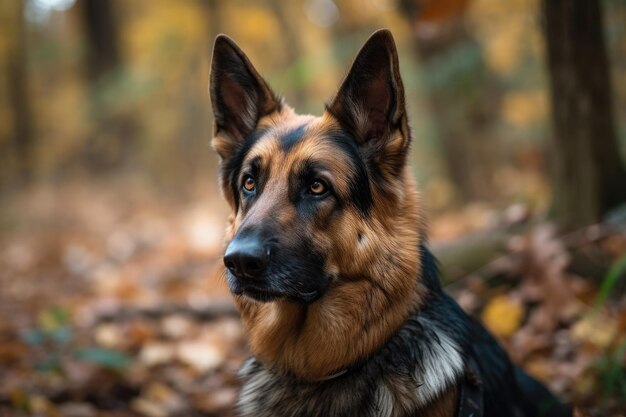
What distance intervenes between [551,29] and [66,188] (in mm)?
14845

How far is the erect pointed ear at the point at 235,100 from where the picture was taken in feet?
12.5

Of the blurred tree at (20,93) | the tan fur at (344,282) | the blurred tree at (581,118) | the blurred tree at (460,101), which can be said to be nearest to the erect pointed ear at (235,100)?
the tan fur at (344,282)

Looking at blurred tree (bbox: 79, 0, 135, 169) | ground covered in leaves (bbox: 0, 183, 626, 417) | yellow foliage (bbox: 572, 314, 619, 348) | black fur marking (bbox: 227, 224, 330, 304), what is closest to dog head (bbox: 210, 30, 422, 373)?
black fur marking (bbox: 227, 224, 330, 304)

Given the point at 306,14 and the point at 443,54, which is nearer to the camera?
the point at 443,54

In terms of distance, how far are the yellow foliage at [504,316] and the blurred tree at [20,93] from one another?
18.0 m

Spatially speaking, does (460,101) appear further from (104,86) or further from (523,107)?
(104,86)

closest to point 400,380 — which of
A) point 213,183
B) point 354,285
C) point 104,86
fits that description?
point 354,285

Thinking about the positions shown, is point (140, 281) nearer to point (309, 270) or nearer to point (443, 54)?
point (443, 54)

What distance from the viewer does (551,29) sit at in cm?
505

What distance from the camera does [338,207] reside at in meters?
3.41

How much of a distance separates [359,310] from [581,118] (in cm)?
308

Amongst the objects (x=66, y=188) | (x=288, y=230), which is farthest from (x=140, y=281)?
(x=66, y=188)

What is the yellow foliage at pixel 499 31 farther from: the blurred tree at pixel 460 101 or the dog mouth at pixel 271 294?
the dog mouth at pixel 271 294

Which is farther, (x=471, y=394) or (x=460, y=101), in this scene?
(x=460, y=101)
